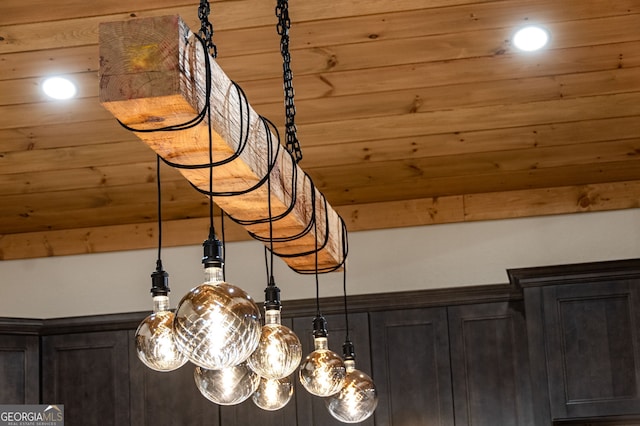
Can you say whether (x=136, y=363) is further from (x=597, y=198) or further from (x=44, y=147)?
(x=597, y=198)

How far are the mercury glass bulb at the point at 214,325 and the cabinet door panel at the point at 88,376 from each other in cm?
317

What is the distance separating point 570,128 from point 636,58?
0.53 m

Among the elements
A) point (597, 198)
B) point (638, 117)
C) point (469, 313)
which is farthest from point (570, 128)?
point (469, 313)

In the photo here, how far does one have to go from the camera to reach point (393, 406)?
4.52m

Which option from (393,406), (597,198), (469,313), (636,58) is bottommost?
(393,406)

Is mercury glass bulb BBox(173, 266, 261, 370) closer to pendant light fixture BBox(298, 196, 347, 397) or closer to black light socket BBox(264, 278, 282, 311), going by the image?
black light socket BBox(264, 278, 282, 311)

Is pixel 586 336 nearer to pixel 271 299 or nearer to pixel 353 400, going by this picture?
pixel 353 400

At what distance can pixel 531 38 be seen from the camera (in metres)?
3.73

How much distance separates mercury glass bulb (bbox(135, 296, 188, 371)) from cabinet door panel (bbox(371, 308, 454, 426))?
2.39 metres

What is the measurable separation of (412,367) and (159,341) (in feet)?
8.07

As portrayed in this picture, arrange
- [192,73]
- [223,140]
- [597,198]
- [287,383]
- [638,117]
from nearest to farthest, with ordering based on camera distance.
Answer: [192,73] → [223,140] → [287,383] → [638,117] → [597,198]

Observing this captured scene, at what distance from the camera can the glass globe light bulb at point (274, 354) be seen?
7.27 feet

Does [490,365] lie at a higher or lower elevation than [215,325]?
higher

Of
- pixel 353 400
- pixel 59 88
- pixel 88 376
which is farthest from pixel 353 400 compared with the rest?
pixel 88 376
